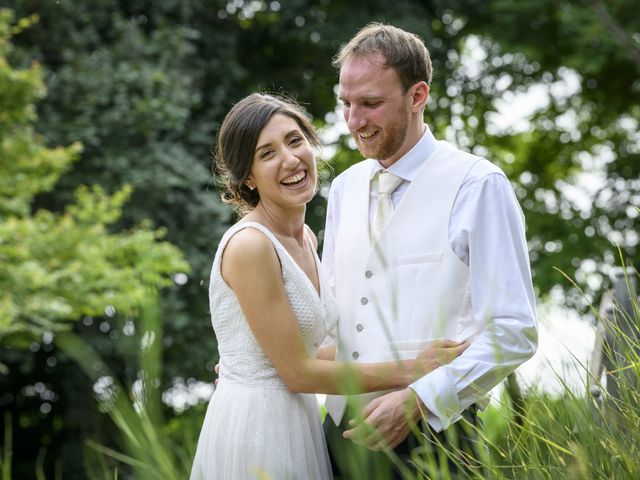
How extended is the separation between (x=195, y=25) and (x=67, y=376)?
4678 millimetres

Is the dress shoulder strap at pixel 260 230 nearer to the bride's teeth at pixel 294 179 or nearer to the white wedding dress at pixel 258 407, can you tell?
the white wedding dress at pixel 258 407

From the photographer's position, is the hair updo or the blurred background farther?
the blurred background

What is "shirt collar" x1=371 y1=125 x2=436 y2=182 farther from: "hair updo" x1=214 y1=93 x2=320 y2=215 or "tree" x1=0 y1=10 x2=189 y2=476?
"tree" x1=0 y1=10 x2=189 y2=476

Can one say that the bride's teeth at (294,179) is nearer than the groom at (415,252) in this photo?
No

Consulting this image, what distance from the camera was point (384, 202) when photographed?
9.93 ft

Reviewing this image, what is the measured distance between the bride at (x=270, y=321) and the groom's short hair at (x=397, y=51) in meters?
0.28

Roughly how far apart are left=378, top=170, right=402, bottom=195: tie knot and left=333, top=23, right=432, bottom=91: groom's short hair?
0.88 feet

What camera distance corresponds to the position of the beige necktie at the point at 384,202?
118 inches

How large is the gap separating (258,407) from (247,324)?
24cm

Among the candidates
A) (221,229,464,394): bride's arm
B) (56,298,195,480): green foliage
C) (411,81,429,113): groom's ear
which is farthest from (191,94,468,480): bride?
(56,298,195,480): green foliage

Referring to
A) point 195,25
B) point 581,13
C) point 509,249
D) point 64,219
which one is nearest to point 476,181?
point 509,249

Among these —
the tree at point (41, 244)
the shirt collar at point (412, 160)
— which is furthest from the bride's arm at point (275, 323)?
the tree at point (41, 244)

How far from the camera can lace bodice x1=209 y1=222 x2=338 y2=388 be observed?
9.27 feet

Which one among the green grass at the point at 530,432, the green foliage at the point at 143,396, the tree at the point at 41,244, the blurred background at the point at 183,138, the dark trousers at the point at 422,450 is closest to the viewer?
the green foliage at the point at 143,396
